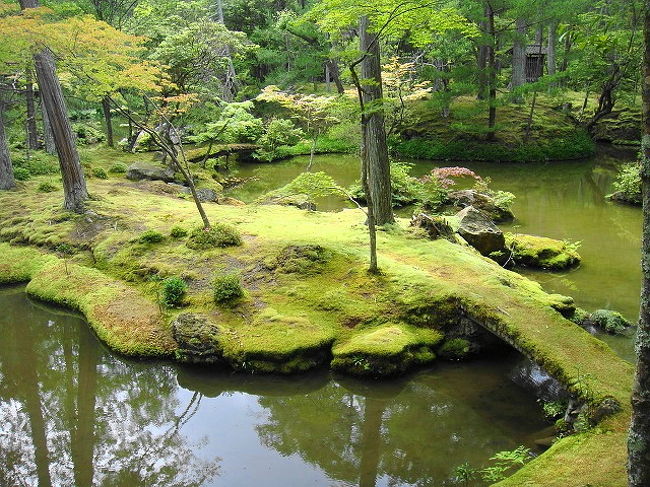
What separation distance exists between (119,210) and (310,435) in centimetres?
823

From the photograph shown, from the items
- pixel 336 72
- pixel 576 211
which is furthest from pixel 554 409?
pixel 336 72

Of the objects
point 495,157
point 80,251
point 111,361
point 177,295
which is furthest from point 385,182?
point 495,157

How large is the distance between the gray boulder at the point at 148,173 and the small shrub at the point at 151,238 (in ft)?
24.5

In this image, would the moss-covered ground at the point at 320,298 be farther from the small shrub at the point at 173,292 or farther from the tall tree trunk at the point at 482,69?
the tall tree trunk at the point at 482,69

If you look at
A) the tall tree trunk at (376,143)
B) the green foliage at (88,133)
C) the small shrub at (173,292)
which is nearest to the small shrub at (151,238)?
the small shrub at (173,292)

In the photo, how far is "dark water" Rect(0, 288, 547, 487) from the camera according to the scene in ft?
16.9

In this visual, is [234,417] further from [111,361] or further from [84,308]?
[84,308]

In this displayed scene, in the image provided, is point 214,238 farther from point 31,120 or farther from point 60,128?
point 31,120

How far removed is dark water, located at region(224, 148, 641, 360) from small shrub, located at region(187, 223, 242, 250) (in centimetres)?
587

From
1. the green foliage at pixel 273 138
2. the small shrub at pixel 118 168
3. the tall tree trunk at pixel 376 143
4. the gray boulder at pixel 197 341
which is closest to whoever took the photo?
the gray boulder at pixel 197 341

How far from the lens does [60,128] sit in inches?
459

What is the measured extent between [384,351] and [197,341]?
249 cm

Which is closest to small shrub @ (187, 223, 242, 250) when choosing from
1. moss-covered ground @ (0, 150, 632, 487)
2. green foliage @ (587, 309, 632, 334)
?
moss-covered ground @ (0, 150, 632, 487)

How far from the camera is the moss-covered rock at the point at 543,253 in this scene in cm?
1055
